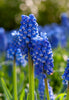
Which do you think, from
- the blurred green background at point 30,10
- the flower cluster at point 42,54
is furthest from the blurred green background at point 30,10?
the flower cluster at point 42,54

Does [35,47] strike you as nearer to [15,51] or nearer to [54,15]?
[15,51]

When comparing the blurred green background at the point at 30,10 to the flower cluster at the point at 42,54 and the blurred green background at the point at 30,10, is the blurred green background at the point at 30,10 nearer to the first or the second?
the blurred green background at the point at 30,10

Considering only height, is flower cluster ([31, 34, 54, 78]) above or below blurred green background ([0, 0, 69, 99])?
below

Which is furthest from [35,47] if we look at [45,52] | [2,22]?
[2,22]

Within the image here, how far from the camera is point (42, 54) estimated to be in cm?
189

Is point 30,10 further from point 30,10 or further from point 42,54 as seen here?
point 42,54

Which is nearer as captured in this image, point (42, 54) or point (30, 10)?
point (42, 54)

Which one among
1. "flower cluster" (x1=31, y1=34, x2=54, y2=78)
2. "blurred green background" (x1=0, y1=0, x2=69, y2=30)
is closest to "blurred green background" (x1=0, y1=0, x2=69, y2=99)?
"blurred green background" (x1=0, y1=0, x2=69, y2=30)

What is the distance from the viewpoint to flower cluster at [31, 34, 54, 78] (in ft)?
6.15

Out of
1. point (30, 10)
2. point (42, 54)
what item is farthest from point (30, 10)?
point (42, 54)

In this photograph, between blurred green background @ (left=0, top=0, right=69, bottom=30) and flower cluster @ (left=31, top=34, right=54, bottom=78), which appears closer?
flower cluster @ (left=31, top=34, right=54, bottom=78)

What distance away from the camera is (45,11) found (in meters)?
17.6

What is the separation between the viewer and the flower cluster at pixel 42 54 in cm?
187

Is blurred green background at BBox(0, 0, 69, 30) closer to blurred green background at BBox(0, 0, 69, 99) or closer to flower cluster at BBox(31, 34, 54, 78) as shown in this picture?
blurred green background at BBox(0, 0, 69, 99)
